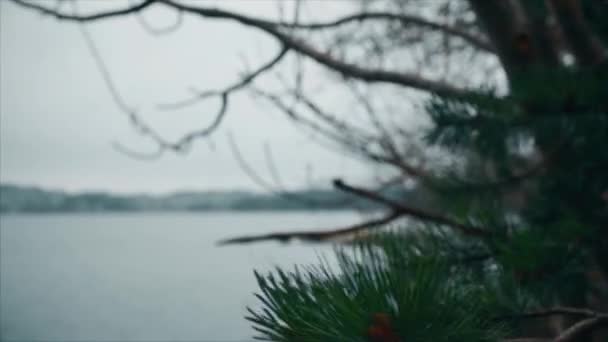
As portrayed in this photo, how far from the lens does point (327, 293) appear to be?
1.02 ft

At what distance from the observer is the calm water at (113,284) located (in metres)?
0.46

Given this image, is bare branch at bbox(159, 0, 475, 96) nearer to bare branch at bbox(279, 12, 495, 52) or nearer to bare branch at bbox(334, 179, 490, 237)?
bare branch at bbox(279, 12, 495, 52)

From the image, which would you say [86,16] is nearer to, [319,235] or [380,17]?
[319,235]

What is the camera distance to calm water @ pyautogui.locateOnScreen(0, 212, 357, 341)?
0.46m

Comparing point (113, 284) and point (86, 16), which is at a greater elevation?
point (86, 16)

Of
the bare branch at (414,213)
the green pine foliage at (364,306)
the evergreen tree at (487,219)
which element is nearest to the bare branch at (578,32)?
the evergreen tree at (487,219)

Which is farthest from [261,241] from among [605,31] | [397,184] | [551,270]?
[397,184]

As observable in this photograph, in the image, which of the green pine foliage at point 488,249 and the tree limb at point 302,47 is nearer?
the green pine foliage at point 488,249

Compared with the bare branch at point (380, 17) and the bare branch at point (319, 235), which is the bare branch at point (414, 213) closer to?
the bare branch at point (319, 235)

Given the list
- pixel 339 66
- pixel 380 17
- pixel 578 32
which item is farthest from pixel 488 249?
pixel 380 17

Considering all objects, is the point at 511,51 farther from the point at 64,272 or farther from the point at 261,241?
the point at 64,272

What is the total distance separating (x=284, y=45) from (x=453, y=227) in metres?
0.59

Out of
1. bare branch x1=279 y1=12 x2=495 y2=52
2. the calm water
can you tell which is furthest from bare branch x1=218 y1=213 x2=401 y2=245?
bare branch x1=279 y1=12 x2=495 y2=52

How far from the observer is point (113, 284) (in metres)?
0.54
